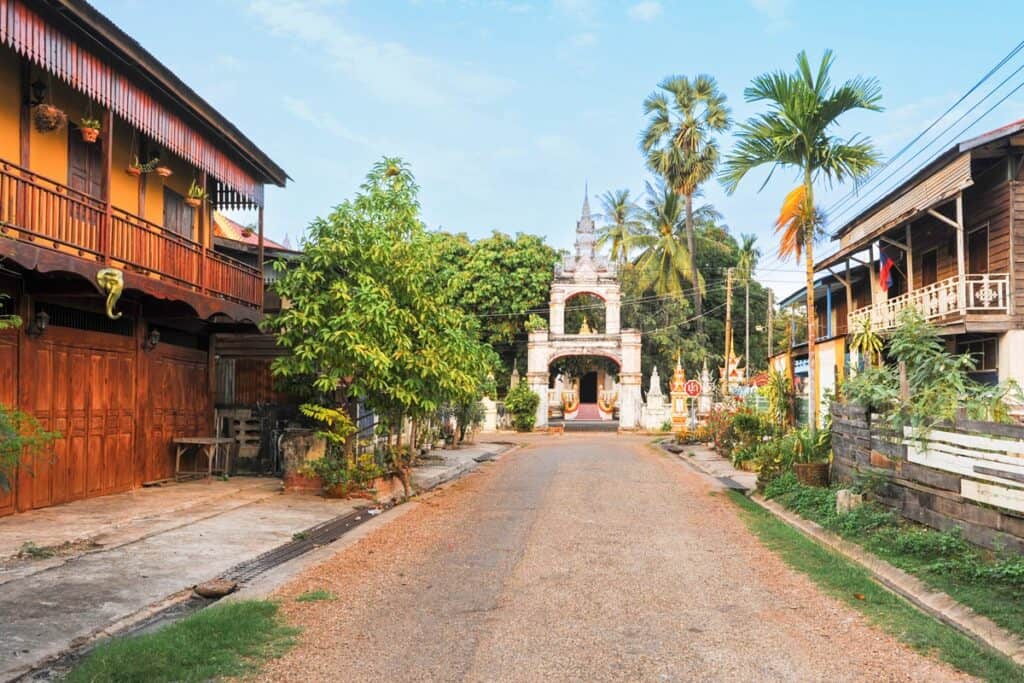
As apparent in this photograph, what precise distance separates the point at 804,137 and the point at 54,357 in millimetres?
11359

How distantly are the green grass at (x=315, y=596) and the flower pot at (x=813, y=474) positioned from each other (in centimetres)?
805

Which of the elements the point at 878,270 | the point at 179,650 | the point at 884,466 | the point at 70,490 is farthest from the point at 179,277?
the point at 878,270

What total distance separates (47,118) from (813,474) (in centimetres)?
1153

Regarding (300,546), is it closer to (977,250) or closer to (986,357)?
(986,357)

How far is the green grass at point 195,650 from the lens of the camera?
5086mm

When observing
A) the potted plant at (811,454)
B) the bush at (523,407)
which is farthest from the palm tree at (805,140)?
the bush at (523,407)

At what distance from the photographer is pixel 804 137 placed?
14.0 m

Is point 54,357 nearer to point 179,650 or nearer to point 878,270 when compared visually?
point 179,650

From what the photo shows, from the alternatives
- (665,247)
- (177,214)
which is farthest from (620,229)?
(177,214)

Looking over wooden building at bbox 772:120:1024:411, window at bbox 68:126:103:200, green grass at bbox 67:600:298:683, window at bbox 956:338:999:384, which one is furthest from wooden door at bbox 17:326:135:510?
window at bbox 956:338:999:384

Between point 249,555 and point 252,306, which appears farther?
point 252,306

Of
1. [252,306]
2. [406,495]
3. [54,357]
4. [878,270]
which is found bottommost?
[406,495]

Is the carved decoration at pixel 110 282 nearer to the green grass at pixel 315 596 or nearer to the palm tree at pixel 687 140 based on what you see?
the green grass at pixel 315 596

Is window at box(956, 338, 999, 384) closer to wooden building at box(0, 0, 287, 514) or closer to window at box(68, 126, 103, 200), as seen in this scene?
wooden building at box(0, 0, 287, 514)
